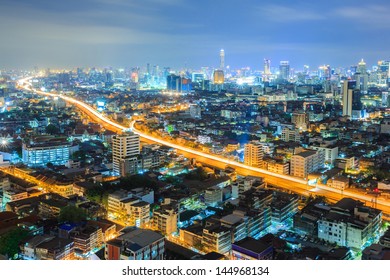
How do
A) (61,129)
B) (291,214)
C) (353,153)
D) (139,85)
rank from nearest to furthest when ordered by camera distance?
1. (291,214)
2. (353,153)
3. (61,129)
4. (139,85)

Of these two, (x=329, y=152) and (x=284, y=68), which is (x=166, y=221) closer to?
(x=329, y=152)

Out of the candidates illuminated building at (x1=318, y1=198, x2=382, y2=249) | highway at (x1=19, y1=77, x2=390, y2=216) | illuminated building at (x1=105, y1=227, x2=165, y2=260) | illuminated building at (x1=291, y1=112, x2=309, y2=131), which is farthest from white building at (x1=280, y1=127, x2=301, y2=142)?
illuminated building at (x1=105, y1=227, x2=165, y2=260)

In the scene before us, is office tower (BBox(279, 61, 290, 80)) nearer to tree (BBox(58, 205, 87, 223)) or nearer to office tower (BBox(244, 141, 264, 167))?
office tower (BBox(244, 141, 264, 167))

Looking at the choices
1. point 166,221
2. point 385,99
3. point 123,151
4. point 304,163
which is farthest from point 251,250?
point 385,99

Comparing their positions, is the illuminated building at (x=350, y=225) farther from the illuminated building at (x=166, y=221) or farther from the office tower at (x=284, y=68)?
the office tower at (x=284, y=68)

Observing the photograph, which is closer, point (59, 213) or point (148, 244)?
point (148, 244)

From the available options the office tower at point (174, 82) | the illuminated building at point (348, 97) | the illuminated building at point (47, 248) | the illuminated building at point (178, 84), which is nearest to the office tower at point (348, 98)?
the illuminated building at point (348, 97)

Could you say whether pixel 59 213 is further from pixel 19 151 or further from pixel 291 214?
pixel 19 151
